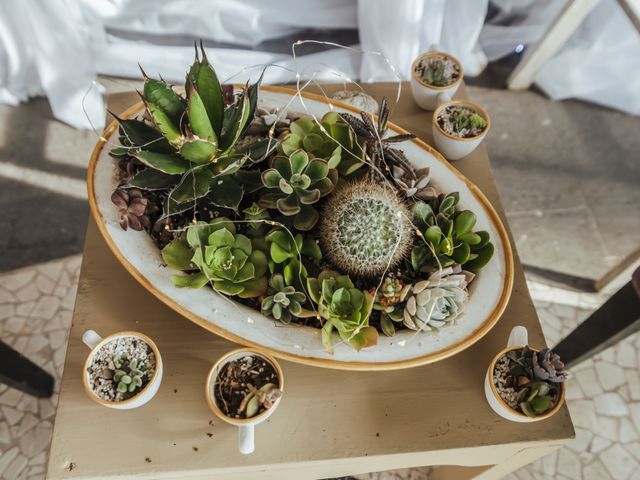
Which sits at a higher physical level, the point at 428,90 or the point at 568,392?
the point at 428,90

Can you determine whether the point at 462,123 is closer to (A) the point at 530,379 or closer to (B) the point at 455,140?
(B) the point at 455,140

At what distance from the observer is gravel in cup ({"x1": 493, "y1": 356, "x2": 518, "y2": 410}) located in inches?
29.5

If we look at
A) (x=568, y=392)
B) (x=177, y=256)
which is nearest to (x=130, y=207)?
(x=177, y=256)

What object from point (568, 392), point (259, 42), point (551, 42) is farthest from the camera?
point (259, 42)

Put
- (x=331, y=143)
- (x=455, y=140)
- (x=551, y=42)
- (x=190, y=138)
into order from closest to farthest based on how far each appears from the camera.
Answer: (x=190, y=138)
(x=331, y=143)
(x=455, y=140)
(x=551, y=42)

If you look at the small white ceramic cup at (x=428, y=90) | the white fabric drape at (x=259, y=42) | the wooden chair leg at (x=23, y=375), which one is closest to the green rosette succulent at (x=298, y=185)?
the small white ceramic cup at (x=428, y=90)

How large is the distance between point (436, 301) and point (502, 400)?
189 mm

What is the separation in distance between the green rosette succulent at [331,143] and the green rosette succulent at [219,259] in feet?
0.53

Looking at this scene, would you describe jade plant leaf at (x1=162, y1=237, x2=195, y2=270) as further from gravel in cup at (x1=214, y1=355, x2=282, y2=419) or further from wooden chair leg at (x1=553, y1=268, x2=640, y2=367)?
wooden chair leg at (x1=553, y1=268, x2=640, y2=367)

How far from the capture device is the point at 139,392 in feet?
2.39

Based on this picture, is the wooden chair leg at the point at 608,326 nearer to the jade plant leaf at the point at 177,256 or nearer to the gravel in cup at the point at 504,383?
the gravel in cup at the point at 504,383

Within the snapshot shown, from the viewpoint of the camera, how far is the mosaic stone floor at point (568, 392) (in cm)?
122

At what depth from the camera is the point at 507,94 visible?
6.01ft

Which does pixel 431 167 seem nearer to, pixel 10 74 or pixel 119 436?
pixel 119 436
